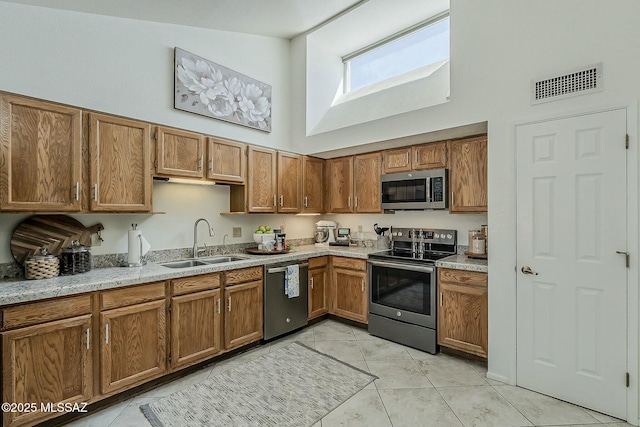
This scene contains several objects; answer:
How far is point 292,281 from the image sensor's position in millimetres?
3531

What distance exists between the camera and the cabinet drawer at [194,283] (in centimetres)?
259

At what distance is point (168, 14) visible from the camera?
2914 mm

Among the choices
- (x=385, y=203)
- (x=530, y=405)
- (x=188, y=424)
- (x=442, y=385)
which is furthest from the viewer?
(x=385, y=203)

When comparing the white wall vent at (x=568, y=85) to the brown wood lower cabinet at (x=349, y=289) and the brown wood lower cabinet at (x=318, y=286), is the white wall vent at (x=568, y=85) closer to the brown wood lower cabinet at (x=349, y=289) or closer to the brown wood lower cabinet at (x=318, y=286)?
the brown wood lower cabinet at (x=349, y=289)

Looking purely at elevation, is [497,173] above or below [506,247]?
above

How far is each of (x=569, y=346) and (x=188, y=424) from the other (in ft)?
9.26

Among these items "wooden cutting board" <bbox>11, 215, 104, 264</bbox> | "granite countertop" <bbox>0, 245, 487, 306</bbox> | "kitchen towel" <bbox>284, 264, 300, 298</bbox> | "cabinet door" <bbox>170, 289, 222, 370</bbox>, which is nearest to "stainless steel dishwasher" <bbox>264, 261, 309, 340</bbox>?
"kitchen towel" <bbox>284, 264, 300, 298</bbox>

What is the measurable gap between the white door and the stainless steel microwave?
0.91m

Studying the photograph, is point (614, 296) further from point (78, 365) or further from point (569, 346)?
point (78, 365)

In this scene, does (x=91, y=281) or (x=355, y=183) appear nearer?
(x=91, y=281)

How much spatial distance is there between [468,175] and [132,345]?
11.3 ft

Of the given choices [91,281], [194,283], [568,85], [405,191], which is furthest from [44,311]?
[568,85]

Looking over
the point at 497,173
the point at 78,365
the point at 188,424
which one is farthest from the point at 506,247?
the point at 78,365

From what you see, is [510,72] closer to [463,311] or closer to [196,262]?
[463,311]
